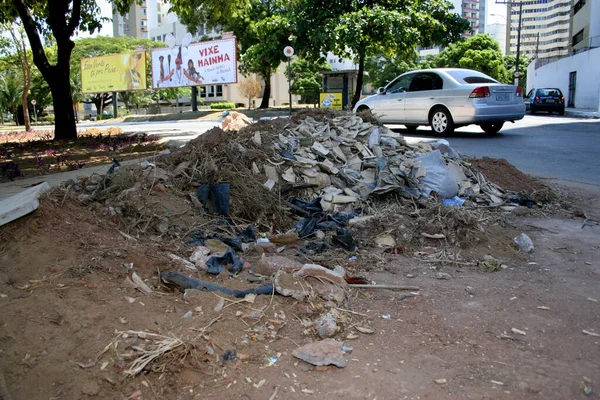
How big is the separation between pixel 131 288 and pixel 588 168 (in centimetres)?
770

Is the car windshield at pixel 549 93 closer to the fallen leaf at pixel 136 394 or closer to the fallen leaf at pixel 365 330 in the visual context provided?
the fallen leaf at pixel 365 330

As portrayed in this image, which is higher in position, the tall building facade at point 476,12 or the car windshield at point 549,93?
the tall building facade at point 476,12

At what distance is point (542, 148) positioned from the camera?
34.2 ft

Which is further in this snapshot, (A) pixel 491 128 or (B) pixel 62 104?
(B) pixel 62 104

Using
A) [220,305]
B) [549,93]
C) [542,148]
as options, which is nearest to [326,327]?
[220,305]

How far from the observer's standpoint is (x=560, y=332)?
3029 millimetres

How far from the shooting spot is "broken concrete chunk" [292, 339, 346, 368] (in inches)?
106

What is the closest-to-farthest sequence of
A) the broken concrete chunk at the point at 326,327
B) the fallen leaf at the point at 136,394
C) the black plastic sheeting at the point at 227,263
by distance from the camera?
1. the fallen leaf at the point at 136,394
2. the broken concrete chunk at the point at 326,327
3. the black plastic sheeting at the point at 227,263

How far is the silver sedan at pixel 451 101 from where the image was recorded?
1191 cm

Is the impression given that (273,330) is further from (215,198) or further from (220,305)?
(215,198)

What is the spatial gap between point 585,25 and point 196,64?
3502 centimetres

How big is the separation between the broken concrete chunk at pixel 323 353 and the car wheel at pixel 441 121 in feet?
34.4

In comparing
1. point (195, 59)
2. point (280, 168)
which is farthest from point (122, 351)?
point (195, 59)

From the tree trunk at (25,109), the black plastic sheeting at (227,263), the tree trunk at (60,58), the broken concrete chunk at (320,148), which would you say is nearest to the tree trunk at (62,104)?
the tree trunk at (60,58)
